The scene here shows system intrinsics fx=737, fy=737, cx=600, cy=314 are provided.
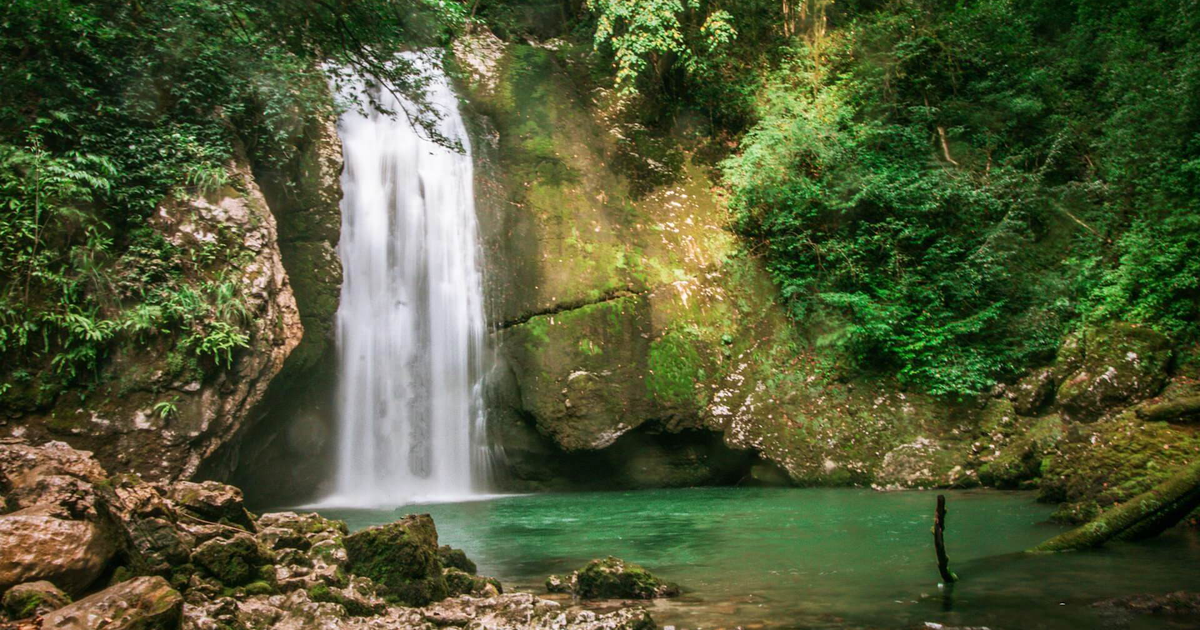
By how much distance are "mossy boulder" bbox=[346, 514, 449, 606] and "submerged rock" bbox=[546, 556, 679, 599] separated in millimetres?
902

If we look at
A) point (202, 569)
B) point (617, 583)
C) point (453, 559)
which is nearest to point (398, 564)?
point (453, 559)

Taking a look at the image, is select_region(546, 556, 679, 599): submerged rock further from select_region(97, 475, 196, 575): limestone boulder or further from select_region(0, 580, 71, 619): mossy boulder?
select_region(0, 580, 71, 619): mossy boulder

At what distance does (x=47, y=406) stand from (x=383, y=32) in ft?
16.4

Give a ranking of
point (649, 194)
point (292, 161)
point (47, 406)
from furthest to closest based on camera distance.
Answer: point (649, 194)
point (292, 161)
point (47, 406)

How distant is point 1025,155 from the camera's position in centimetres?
1289

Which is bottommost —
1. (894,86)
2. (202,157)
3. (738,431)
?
(738,431)

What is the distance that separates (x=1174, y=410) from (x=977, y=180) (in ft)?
22.0

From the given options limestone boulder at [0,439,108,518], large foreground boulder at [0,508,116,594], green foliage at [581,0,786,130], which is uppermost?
green foliage at [581,0,786,130]

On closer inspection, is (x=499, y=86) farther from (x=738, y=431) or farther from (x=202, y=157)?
(x=738, y=431)

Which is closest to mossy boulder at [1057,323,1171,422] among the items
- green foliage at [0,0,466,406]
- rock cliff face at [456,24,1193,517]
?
rock cliff face at [456,24,1193,517]

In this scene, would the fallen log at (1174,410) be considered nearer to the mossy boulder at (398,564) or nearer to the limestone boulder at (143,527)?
the mossy boulder at (398,564)

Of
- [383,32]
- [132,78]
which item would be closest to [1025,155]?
[383,32]

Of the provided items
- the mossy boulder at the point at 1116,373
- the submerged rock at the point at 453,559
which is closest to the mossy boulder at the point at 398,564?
the submerged rock at the point at 453,559

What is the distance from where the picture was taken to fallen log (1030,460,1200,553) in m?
5.23
